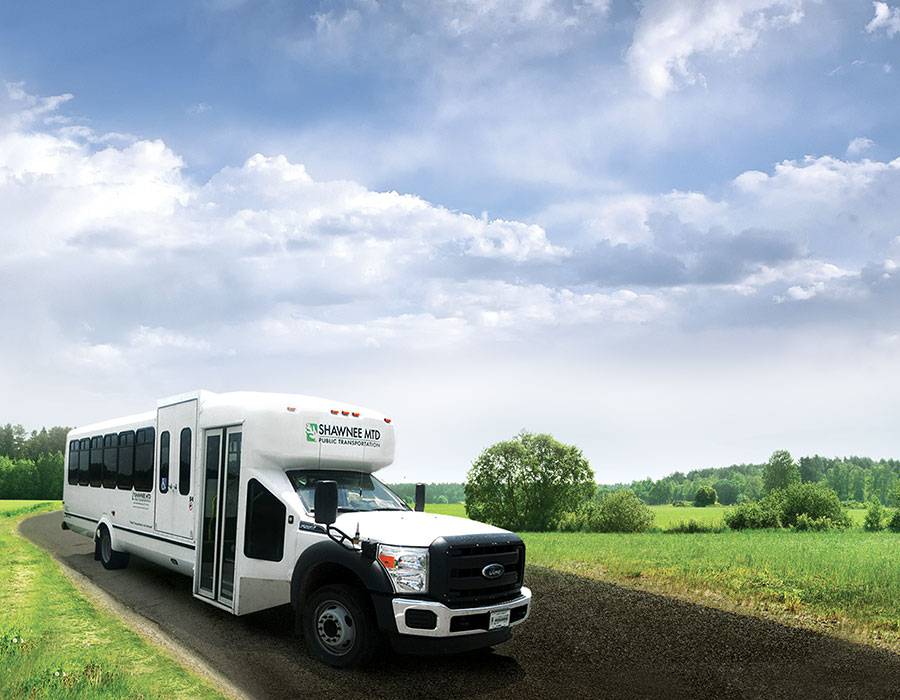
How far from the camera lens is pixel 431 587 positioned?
8883mm

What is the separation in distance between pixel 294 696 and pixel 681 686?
468cm

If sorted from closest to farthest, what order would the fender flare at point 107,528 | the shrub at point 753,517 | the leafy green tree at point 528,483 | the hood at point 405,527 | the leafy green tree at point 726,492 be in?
the hood at point 405,527, the fender flare at point 107,528, the shrub at point 753,517, the leafy green tree at point 528,483, the leafy green tree at point 726,492

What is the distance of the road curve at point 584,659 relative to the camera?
8.95 metres

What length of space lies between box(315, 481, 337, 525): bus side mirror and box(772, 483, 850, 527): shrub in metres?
44.9

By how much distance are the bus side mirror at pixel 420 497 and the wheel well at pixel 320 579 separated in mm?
2165

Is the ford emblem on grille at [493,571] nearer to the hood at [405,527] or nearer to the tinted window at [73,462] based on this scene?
the hood at [405,527]

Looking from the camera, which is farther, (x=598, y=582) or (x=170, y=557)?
(x=598, y=582)

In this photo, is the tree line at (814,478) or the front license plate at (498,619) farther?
the tree line at (814,478)

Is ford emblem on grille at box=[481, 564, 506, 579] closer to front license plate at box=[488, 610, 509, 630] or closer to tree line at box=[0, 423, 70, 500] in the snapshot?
front license plate at box=[488, 610, 509, 630]

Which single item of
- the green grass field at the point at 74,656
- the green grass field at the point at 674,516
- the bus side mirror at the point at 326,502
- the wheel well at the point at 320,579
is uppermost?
the bus side mirror at the point at 326,502

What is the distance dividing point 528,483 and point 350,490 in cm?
4939

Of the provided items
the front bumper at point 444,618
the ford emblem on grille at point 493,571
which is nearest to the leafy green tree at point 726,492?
the ford emblem on grille at point 493,571

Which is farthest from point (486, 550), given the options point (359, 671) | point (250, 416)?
point (250, 416)

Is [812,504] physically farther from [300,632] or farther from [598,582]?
[300,632]
